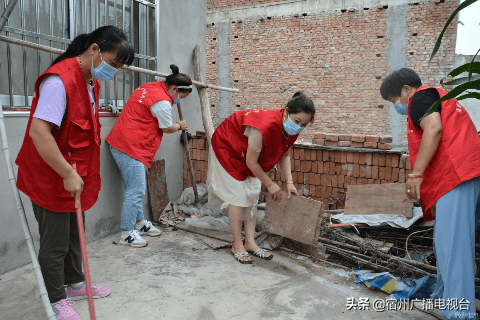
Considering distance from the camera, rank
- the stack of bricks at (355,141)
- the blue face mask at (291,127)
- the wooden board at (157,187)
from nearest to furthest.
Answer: the blue face mask at (291,127)
the stack of bricks at (355,141)
the wooden board at (157,187)

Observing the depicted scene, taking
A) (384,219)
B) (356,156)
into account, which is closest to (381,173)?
(356,156)

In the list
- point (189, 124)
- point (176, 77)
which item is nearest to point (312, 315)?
point (176, 77)

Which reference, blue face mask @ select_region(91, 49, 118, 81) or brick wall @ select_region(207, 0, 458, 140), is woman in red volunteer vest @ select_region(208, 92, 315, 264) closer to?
blue face mask @ select_region(91, 49, 118, 81)

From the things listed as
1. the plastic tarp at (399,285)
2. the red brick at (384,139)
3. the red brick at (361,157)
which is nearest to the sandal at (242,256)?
the plastic tarp at (399,285)

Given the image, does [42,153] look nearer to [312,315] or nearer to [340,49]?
[312,315]

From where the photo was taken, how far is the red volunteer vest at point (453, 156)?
7.30ft

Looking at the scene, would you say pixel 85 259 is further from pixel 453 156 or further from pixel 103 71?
pixel 453 156

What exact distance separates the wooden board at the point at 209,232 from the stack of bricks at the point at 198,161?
2.99ft

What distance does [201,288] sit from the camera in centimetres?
279

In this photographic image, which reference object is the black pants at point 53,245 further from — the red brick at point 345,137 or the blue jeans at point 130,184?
the red brick at point 345,137

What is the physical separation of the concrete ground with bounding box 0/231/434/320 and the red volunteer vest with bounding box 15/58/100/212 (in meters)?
0.85

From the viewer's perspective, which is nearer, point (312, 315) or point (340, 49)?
point (312, 315)

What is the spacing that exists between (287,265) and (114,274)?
1514mm

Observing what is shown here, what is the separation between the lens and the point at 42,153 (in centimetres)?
187
